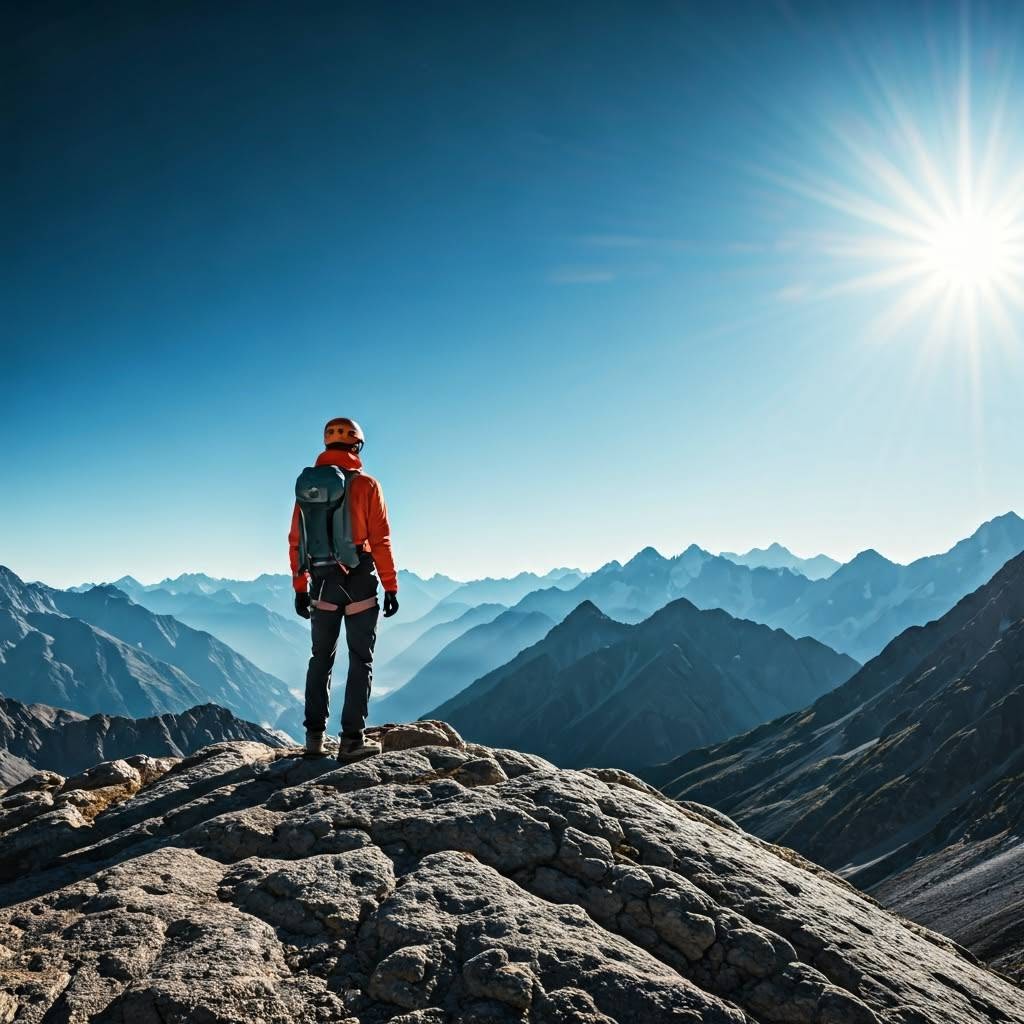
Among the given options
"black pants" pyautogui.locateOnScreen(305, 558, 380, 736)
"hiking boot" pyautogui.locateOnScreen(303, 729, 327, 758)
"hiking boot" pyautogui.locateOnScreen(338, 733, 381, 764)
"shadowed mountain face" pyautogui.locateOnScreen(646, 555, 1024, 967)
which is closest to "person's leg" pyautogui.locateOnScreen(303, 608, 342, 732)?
"black pants" pyautogui.locateOnScreen(305, 558, 380, 736)

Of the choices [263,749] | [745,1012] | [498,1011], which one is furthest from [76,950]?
[263,749]

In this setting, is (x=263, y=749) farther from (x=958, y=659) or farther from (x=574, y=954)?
(x=958, y=659)

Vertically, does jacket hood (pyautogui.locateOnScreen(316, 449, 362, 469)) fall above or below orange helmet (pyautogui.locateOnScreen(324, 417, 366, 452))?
below

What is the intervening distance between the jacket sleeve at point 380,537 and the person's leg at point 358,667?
0.76m

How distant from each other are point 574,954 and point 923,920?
10092 cm

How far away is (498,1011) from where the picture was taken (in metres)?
6.61

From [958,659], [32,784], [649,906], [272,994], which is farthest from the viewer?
[958,659]

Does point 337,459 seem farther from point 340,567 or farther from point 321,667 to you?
point 321,667

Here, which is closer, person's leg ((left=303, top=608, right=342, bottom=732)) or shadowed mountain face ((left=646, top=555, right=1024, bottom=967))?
person's leg ((left=303, top=608, right=342, bottom=732))

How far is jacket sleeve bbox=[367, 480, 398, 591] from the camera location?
13.5m

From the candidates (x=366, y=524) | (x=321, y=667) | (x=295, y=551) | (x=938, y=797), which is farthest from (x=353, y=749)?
(x=938, y=797)

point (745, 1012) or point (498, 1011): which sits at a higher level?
point (745, 1012)

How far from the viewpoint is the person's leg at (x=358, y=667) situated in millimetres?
13531

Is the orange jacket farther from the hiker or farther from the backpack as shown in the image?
the backpack
